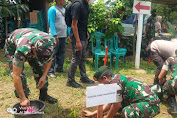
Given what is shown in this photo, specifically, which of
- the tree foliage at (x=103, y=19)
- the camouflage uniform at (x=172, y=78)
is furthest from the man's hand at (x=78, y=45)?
the tree foliage at (x=103, y=19)

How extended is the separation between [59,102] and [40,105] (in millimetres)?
681

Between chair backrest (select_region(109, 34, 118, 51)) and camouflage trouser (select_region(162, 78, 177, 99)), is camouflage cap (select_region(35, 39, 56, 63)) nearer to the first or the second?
camouflage trouser (select_region(162, 78, 177, 99))

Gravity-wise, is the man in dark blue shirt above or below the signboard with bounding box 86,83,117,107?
above

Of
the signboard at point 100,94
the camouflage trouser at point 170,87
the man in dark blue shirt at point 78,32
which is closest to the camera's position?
the signboard at point 100,94

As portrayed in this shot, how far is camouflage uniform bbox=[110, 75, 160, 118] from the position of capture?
7.28 ft

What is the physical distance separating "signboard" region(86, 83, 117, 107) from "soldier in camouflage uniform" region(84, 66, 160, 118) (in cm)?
22

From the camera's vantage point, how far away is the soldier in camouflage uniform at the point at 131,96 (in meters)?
2.20

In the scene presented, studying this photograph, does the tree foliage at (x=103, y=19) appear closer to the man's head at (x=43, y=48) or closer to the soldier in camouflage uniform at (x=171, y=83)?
the soldier in camouflage uniform at (x=171, y=83)

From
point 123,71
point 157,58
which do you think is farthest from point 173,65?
point 123,71

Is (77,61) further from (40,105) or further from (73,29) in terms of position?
(40,105)

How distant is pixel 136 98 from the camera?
2.32 meters

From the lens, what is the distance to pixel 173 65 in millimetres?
2787

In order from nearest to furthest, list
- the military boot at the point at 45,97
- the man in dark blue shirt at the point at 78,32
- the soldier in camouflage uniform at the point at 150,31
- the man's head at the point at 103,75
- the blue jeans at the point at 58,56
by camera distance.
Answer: the man's head at the point at 103,75, the military boot at the point at 45,97, the man in dark blue shirt at the point at 78,32, the blue jeans at the point at 58,56, the soldier in camouflage uniform at the point at 150,31

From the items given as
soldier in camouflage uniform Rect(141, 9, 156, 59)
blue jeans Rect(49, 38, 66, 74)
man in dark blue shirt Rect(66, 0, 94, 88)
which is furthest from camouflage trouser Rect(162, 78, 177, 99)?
soldier in camouflage uniform Rect(141, 9, 156, 59)
